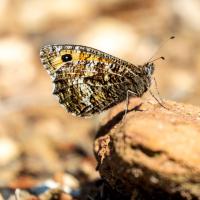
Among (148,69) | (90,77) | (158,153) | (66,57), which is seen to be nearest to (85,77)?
(90,77)

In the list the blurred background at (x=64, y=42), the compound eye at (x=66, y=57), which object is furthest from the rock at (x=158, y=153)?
the blurred background at (x=64, y=42)

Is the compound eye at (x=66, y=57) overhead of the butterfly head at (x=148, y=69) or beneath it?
overhead

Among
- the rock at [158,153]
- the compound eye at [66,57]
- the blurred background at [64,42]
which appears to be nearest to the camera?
the rock at [158,153]

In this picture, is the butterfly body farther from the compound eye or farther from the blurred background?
the blurred background

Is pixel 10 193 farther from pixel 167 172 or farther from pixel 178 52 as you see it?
pixel 178 52

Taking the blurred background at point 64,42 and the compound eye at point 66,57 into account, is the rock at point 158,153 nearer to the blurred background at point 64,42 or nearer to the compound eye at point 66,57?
the compound eye at point 66,57

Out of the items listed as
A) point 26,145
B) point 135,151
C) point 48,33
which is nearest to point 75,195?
point 135,151
